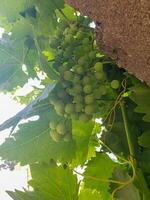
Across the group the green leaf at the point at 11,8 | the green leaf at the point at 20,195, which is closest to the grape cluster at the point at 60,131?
the green leaf at the point at 20,195

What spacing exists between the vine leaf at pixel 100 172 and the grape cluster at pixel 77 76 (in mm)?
148

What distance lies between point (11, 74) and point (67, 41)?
0.20m

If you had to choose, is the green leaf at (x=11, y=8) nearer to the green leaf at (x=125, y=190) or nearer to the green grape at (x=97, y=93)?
the green grape at (x=97, y=93)

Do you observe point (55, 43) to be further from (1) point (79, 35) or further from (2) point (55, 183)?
(2) point (55, 183)

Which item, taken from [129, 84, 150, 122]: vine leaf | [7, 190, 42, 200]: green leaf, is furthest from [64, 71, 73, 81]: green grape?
[7, 190, 42, 200]: green leaf

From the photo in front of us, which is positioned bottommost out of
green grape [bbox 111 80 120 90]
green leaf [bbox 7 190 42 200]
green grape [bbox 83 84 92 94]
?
green leaf [bbox 7 190 42 200]

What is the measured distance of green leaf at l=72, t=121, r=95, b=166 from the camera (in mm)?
765

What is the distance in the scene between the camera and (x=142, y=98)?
0.64 m

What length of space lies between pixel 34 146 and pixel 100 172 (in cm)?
13

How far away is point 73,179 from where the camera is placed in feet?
2.27

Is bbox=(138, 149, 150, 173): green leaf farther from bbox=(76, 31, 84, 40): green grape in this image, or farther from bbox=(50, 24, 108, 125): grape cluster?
bbox=(76, 31, 84, 40): green grape

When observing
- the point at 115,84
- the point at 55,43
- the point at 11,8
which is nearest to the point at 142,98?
the point at 115,84

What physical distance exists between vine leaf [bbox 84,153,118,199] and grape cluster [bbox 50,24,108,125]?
15 centimetres

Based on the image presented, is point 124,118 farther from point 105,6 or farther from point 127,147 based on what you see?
point 105,6
